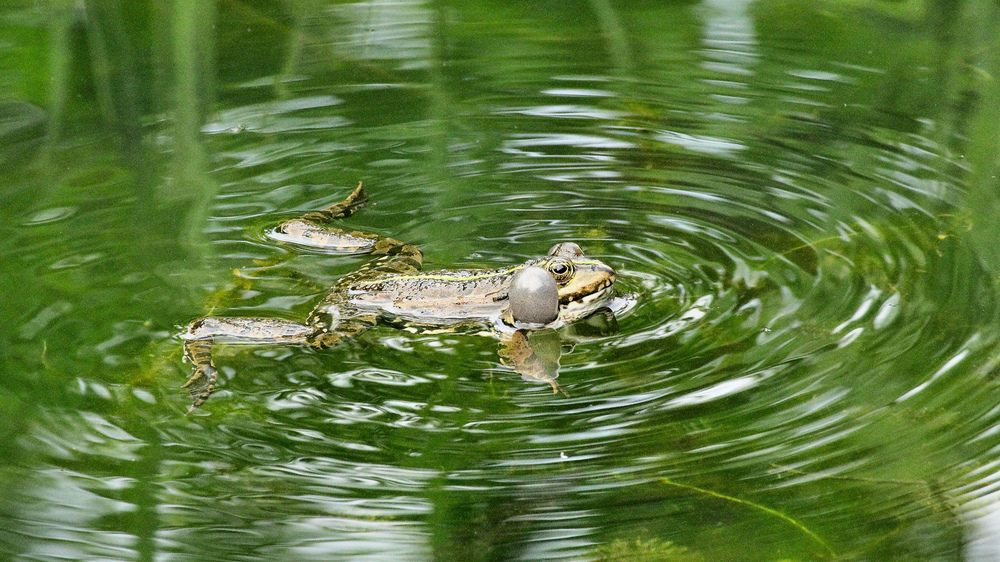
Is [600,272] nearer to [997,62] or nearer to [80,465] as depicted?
[80,465]

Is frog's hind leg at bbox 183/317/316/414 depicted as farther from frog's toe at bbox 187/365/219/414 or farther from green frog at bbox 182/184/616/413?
frog's toe at bbox 187/365/219/414

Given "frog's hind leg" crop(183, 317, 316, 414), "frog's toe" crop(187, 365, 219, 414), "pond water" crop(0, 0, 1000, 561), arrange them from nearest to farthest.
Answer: "pond water" crop(0, 0, 1000, 561)
"frog's toe" crop(187, 365, 219, 414)
"frog's hind leg" crop(183, 317, 316, 414)

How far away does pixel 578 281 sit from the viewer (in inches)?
165

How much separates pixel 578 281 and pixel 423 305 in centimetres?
69

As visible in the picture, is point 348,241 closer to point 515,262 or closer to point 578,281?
point 515,262

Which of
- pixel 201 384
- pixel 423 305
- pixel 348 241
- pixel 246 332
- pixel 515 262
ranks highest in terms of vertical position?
pixel 348 241

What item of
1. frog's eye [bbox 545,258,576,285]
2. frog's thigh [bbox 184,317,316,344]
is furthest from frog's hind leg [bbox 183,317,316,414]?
frog's eye [bbox 545,258,576,285]

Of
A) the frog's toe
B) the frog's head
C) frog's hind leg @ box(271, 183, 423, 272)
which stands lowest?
the frog's toe

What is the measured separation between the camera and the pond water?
121 inches

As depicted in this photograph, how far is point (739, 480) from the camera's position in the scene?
10.3ft

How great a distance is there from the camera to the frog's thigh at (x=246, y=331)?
13.2 feet

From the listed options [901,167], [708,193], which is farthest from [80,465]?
[901,167]

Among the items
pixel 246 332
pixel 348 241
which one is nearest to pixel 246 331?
pixel 246 332

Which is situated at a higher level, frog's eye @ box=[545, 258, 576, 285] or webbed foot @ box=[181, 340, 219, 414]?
frog's eye @ box=[545, 258, 576, 285]
